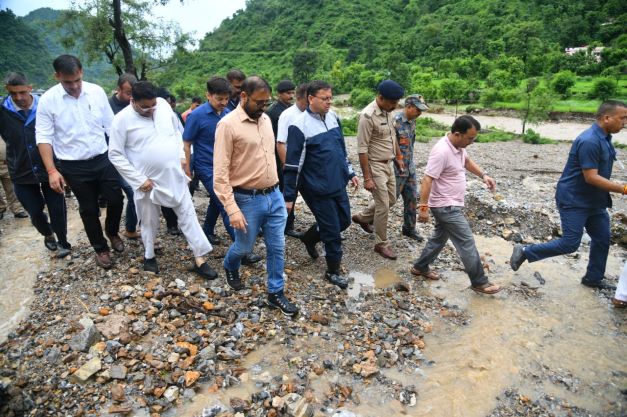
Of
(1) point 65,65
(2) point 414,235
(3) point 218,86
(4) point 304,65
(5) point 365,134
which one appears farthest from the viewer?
(4) point 304,65

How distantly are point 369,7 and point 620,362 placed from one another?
105m

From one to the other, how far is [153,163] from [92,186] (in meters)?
0.90

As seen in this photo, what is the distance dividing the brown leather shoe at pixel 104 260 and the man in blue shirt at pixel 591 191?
448cm

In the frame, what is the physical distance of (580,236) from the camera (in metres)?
4.20

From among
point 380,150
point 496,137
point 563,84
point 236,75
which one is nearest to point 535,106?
point 496,137

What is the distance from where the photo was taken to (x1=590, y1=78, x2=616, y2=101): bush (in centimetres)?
3081

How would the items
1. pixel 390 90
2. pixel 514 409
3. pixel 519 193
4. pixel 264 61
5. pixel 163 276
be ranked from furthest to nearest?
pixel 264 61, pixel 519 193, pixel 390 90, pixel 163 276, pixel 514 409

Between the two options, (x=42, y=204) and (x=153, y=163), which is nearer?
(x=153, y=163)

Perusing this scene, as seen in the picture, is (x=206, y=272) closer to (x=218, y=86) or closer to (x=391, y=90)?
(x=218, y=86)

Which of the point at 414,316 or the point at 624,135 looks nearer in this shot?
the point at 414,316

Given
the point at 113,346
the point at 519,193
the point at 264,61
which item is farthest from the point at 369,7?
the point at 113,346

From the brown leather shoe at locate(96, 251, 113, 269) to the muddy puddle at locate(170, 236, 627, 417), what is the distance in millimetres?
2029

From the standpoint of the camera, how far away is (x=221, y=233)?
5605mm

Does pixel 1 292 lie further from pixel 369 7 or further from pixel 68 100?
pixel 369 7
